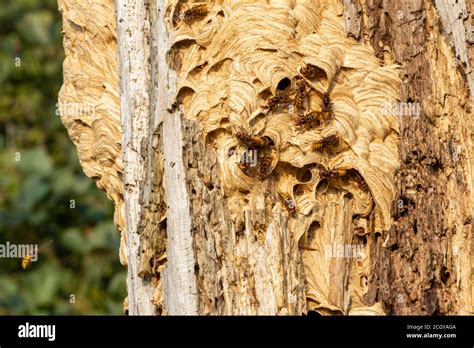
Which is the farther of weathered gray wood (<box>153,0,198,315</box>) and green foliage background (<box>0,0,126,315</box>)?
green foliage background (<box>0,0,126,315</box>)

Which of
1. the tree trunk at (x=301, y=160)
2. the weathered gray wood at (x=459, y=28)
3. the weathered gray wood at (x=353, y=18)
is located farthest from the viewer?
the weathered gray wood at (x=353, y=18)

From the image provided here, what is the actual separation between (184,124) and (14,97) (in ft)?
14.5

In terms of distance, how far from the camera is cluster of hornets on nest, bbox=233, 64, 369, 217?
4.63m

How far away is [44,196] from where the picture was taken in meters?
8.11

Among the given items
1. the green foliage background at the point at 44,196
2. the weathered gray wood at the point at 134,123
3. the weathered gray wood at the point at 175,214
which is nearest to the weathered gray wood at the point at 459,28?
the weathered gray wood at the point at 175,214

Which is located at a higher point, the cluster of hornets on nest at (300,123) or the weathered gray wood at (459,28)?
the weathered gray wood at (459,28)

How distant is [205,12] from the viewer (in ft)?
16.2

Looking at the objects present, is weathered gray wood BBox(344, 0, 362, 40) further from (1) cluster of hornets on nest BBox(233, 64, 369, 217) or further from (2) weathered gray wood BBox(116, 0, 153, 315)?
(2) weathered gray wood BBox(116, 0, 153, 315)

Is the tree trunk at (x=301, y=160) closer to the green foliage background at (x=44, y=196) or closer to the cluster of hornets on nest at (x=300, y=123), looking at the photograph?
the cluster of hornets on nest at (x=300, y=123)

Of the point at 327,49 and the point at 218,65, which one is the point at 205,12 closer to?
the point at 218,65

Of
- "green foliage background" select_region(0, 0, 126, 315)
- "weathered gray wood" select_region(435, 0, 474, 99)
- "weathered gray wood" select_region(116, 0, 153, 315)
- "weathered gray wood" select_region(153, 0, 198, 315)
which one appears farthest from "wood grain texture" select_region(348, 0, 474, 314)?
"green foliage background" select_region(0, 0, 126, 315)

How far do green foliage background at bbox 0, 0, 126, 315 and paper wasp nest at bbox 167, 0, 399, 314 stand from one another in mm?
2826

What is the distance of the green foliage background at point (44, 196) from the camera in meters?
7.92

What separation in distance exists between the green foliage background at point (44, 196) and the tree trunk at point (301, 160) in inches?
107
